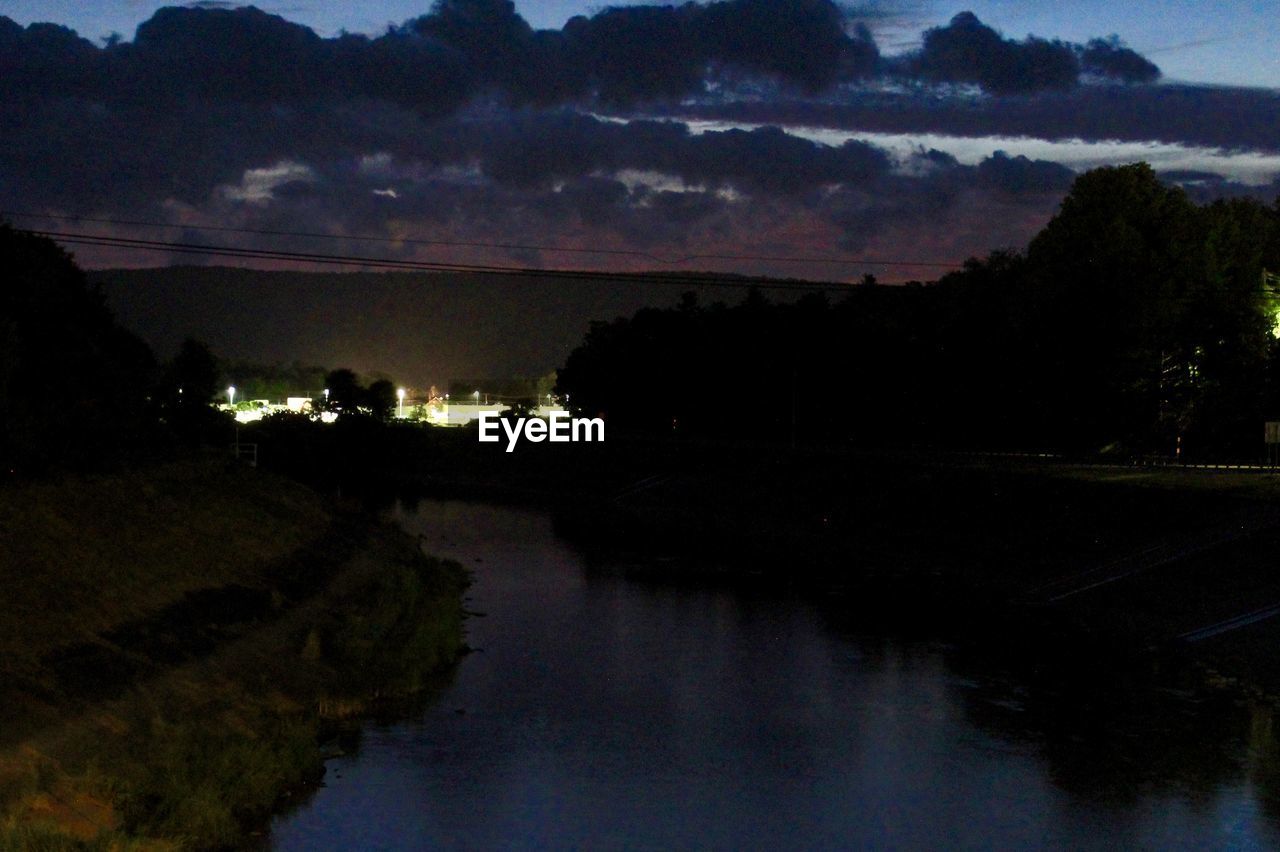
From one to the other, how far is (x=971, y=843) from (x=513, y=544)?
168 ft

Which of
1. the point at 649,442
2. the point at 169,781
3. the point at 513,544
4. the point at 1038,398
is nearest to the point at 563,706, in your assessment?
the point at 169,781

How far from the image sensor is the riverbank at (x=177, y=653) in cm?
2116

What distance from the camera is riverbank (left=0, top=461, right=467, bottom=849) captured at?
21156 millimetres

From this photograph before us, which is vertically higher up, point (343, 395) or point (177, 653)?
point (343, 395)

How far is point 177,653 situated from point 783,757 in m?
12.0

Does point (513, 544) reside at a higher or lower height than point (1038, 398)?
lower

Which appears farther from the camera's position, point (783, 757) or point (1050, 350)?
point (1050, 350)

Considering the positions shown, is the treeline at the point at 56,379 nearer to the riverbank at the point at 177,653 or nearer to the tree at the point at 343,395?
the riverbank at the point at 177,653

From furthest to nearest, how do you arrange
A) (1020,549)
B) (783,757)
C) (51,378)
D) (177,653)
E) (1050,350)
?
1. (1050,350)
2. (1020,549)
3. (51,378)
4. (177,653)
5. (783,757)

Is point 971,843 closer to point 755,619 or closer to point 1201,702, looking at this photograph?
point 1201,702

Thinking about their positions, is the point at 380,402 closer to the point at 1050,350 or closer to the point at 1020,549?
the point at 1050,350

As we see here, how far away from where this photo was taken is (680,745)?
98.0ft

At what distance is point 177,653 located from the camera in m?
30.6

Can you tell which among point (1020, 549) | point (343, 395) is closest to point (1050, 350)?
point (1020, 549)
